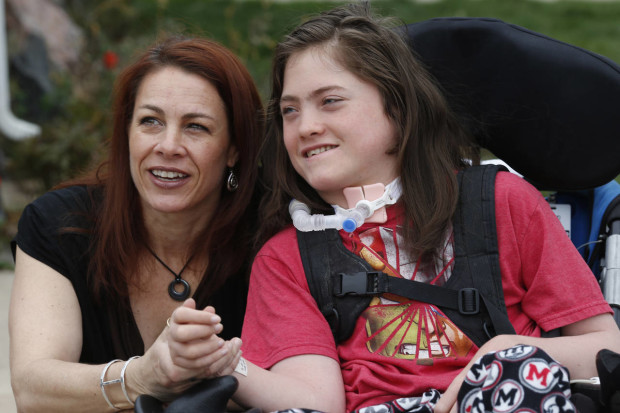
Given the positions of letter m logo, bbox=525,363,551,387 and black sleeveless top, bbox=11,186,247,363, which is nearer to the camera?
letter m logo, bbox=525,363,551,387

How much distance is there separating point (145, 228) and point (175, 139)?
43cm

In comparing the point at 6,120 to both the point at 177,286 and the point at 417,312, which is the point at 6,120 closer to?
the point at 177,286

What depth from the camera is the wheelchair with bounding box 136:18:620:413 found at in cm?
245

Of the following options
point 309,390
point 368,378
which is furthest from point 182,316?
point 368,378

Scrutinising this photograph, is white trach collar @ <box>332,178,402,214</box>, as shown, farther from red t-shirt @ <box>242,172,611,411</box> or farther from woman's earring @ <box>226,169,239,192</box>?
woman's earring @ <box>226,169,239,192</box>

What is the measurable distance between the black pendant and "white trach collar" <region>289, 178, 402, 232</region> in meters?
0.56

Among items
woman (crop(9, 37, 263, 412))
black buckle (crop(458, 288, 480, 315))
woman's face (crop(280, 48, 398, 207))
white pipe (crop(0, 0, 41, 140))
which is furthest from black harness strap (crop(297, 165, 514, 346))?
white pipe (crop(0, 0, 41, 140))

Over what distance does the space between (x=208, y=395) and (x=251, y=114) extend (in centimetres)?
120

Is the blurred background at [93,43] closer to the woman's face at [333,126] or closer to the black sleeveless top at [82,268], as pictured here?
the black sleeveless top at [82,268]

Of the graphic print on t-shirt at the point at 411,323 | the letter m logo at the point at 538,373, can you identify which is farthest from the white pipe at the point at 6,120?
the letter m logo at the point at 538,373

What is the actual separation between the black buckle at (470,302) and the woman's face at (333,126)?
1.46ft

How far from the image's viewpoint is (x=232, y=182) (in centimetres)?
282

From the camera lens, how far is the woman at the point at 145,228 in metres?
2.53

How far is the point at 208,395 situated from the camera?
6.03 ft
